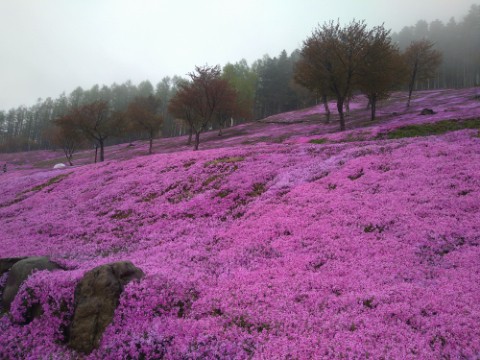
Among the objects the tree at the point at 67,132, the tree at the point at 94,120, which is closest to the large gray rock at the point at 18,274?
the tree at the point at 94,120

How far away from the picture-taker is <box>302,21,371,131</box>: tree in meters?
41.7

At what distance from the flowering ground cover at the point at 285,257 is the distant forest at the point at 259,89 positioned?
58055 mm

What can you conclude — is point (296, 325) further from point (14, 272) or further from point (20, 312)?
point (14, 272)

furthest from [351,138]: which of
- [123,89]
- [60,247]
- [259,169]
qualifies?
[123,89]

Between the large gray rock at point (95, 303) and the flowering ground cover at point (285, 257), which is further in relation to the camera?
the large gray rock at point (95, 303)

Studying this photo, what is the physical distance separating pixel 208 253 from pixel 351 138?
71.3 ft

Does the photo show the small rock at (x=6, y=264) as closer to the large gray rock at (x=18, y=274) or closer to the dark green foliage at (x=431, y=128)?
the large gray rock at (x=18, y=274)

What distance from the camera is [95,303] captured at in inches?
299

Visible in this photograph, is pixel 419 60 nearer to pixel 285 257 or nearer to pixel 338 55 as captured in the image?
pixel 338 55

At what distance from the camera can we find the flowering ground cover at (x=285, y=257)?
21.3 feet

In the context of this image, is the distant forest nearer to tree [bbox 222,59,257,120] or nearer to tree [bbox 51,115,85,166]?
tree [bbox 222,59,257,120]

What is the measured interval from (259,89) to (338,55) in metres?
69.4

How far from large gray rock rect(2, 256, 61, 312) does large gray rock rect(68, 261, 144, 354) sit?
2.31 meters

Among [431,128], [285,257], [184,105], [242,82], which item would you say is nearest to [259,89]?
[242,82]
